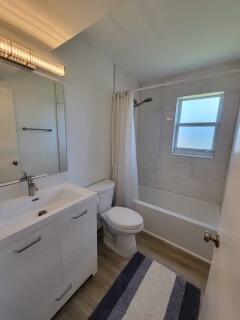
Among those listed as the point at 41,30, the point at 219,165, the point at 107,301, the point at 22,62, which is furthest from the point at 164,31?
the point at 107,301

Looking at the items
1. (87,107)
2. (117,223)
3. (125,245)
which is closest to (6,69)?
(87,107)

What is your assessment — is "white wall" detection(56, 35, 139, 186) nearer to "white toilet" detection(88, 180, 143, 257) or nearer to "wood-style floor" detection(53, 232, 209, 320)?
"white toilet" detection(88, 180, 143, 257)

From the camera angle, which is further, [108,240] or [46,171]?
[108,240]

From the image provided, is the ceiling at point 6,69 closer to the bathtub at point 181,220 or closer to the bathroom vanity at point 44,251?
the bathroom vanity at point 44,251

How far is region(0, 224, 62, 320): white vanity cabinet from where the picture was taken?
31.8 inches

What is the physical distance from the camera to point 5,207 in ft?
3.64

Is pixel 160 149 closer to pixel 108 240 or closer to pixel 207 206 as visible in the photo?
pixel 207 206

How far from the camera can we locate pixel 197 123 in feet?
7.59

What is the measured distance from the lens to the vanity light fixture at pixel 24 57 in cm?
103

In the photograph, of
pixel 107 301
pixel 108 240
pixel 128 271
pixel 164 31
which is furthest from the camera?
pixel 108 240

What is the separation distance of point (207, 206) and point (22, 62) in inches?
108

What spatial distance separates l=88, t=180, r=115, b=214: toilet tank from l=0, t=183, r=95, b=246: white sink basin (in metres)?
0.41

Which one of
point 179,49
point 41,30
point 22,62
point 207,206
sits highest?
point 179,49

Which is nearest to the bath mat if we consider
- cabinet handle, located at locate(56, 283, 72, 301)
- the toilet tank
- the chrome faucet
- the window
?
cabinet handle, located at locate(56, 283, 72, 301)
